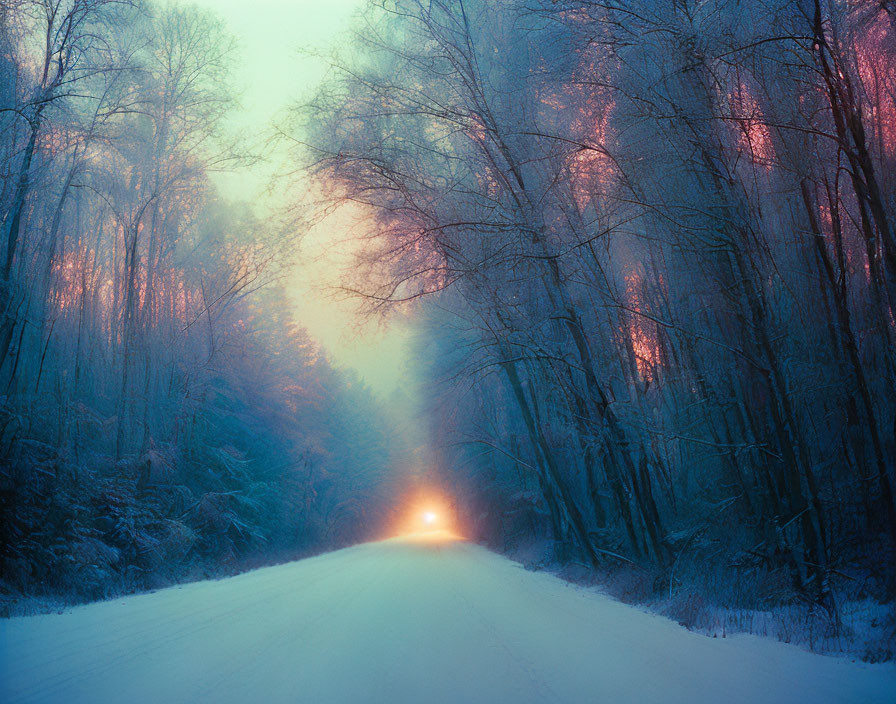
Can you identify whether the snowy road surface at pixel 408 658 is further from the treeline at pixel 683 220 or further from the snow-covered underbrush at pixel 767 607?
the treeline at pixel 683 220

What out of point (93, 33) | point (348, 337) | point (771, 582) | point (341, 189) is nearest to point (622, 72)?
point (341, 189)

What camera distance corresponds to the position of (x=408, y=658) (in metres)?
3.41

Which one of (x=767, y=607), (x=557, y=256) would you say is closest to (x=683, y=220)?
(x=557, y=256)

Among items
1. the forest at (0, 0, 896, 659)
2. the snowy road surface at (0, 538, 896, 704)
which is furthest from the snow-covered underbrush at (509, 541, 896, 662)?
the snowy road surface at (0, 538, 896, 704)

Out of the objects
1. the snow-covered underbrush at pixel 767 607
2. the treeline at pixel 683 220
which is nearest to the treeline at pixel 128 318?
the treeline at pixel 683 220

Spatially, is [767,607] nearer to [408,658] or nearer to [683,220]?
[408,658]

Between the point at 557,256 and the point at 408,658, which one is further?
the point at 557,256

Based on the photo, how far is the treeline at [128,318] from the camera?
8703 millimetres

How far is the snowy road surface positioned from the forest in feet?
3.52

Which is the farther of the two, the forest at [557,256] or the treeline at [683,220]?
the forest at [557,256]

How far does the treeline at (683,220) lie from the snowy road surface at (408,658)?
7.04 feet

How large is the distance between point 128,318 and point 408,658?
1128cm

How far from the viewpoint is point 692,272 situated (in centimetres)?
575

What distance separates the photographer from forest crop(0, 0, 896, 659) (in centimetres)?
495
